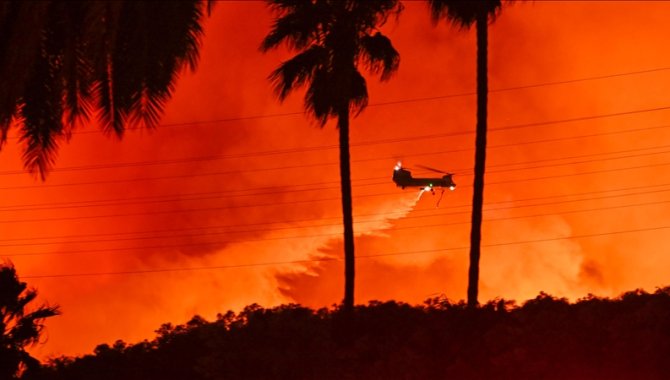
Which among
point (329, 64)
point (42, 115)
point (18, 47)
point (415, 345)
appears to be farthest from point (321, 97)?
point (18, 47)

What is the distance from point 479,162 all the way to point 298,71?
18.4ft

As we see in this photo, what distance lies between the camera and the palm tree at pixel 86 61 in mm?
15109

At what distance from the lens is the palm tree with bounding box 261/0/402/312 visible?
29.7 m

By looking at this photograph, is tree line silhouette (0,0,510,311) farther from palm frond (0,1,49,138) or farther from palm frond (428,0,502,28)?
palm frond (428,0,502,28)

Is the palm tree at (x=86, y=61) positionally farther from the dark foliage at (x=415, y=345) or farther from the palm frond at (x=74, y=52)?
the dark foliage at (x=415, y=345)

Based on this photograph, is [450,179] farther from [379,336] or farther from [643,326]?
[643,326]

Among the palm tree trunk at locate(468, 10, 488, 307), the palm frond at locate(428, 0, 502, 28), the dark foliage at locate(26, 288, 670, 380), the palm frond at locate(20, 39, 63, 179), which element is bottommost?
the dark foliage at locate(26, 288, 670, 380)

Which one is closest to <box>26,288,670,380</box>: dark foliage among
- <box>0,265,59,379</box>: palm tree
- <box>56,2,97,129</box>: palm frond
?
<box>0,265,59,379</box>: palm tree

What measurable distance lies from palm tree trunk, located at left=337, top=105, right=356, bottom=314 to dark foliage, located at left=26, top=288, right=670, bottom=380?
90 centimetres

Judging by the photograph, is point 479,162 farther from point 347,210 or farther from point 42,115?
point 42,115

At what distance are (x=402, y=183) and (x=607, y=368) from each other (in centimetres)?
939

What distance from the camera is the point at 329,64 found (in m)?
29.7

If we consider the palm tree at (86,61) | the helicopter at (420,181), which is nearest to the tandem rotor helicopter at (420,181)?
the helicopter at (420,181)

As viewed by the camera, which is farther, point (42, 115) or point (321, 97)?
point (321, 97)
